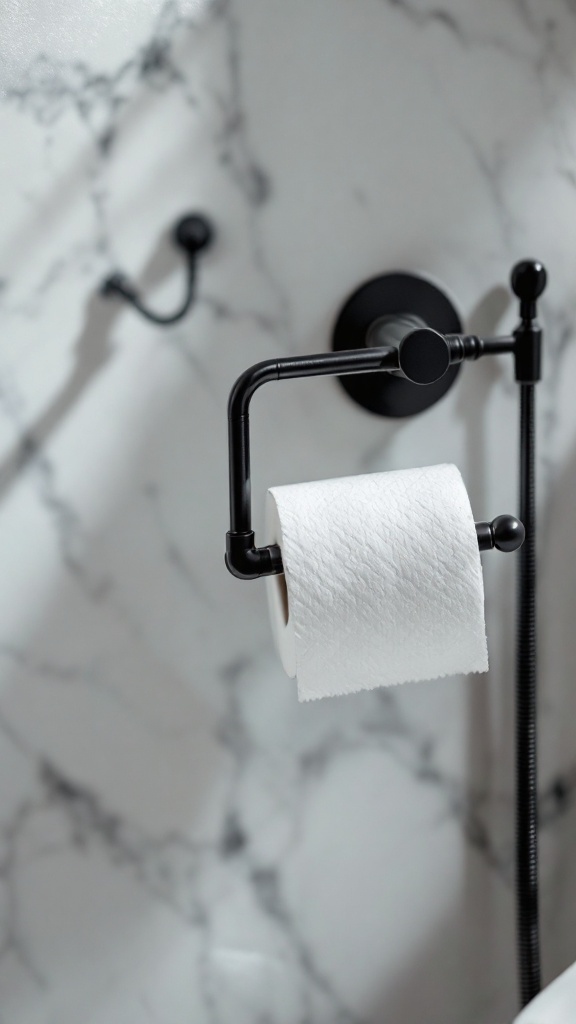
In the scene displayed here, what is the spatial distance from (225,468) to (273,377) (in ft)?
0.44

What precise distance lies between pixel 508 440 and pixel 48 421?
0.37 meters

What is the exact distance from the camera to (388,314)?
Answer: 649 millimetres

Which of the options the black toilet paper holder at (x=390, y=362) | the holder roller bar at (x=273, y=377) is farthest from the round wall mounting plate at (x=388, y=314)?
the holder roller bar at (x=273, y=377)

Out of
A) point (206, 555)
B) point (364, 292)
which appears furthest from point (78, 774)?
point (364, 292)

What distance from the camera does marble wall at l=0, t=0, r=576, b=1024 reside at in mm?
596

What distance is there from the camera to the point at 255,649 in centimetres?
67

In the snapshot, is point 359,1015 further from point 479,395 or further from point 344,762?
point 479,395

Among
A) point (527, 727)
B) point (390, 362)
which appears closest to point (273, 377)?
point (390, 362)

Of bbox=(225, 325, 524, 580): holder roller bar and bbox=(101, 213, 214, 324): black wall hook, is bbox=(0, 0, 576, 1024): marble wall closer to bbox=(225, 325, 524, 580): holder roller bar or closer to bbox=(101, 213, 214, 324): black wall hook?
bbox=(101, 213, 214, 324): black wall hook

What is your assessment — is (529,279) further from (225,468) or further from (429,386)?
(225,468)

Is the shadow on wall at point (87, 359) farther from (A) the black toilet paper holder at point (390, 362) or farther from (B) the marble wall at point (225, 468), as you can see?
(A) the black toilet paper holder at point (390, 362)

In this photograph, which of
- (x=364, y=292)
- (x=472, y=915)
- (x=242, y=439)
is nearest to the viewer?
(x=242, y=439)

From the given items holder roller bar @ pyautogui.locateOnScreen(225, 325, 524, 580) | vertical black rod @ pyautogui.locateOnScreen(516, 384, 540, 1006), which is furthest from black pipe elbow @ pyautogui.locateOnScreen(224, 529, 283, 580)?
vertical black rod @ pyautogui.locateOnScreen(516, 384, 540, 1006)

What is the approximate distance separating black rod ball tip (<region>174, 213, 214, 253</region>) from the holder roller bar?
0.44 feet
